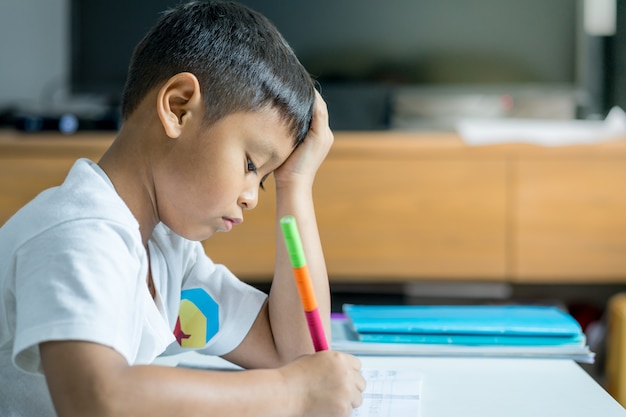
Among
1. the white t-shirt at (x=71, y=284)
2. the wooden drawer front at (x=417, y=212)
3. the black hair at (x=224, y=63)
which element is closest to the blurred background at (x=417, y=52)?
the wooden drawer front at (x=417, y=212)

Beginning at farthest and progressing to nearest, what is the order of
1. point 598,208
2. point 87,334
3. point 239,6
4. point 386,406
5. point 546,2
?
point 546,2
point 598,208
point 239,6
point 386,406
point 87,334

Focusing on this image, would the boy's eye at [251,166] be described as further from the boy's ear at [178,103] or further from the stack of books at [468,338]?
the stack of books at [468,338]

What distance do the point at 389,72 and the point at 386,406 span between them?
1671 mm

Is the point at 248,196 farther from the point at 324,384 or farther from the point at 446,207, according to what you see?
the point at 446,207

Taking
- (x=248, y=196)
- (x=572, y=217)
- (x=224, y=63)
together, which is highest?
(x=224, y=63)

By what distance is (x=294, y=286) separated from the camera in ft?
3.14

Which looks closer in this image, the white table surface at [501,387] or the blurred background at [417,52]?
the white table surface at [501,387]

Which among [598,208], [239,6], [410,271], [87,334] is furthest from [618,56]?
[87,334]

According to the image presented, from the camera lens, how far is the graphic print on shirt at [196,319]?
0.95 metres

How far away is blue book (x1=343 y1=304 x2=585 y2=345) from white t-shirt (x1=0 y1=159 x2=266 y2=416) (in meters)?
0.30

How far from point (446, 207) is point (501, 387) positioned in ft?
4.10

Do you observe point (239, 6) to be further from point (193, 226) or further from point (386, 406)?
point (386, 406)

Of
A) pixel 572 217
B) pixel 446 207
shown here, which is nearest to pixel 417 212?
pixel 446 207

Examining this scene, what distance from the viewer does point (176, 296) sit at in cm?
94
